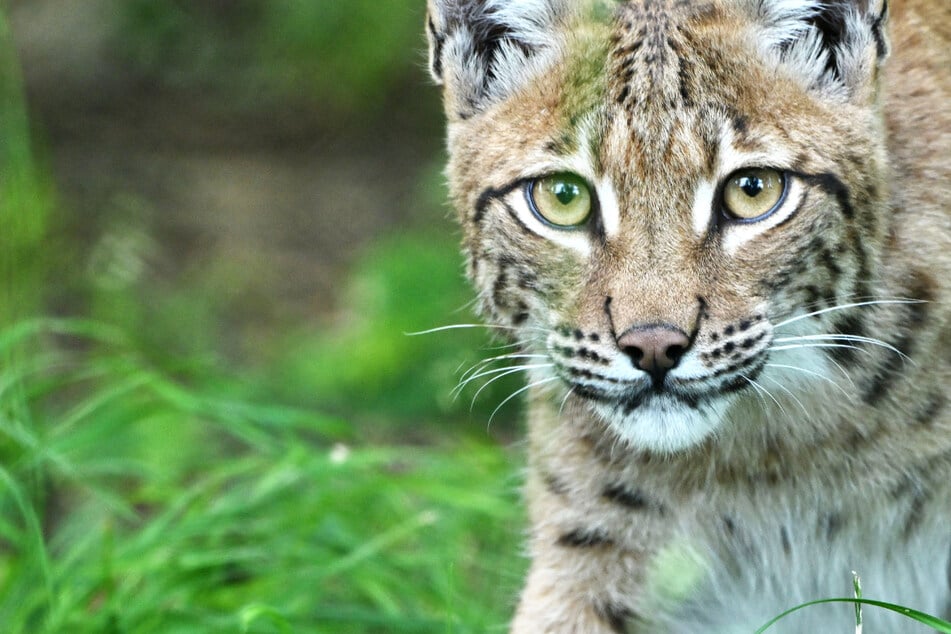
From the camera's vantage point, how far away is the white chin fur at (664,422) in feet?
11.6

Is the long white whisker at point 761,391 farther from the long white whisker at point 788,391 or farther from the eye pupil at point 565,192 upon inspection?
the eye pupil at point 565,192

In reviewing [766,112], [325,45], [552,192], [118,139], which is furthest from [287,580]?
[118,139]

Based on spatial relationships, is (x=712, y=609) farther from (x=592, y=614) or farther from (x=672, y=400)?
(x=672, y=400)

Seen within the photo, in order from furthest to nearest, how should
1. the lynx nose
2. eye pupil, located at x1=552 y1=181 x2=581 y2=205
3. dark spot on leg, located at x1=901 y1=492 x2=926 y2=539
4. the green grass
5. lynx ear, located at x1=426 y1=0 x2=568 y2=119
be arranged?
the green grass, lynx ear, located at x1=426 y1=0 x2=568 y2=119, dark spot on leg, located at x1=901 y1=492 x2=926 y2=539, eye pupil, located at x1=552 y1=181 x2=581 y2=205, the lynx nose

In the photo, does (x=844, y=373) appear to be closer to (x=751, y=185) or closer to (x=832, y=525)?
(x=832, y=525)

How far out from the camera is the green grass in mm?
4551

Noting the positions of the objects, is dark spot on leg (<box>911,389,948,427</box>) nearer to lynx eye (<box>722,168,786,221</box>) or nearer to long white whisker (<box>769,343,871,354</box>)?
long white whisker (<box>769,343,871,354</box>)

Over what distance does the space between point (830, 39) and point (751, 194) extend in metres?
0.53

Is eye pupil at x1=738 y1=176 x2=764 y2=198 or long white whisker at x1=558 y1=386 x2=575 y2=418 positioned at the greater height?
eye pupil at x1=738 y1=176 x2=764 y2=198

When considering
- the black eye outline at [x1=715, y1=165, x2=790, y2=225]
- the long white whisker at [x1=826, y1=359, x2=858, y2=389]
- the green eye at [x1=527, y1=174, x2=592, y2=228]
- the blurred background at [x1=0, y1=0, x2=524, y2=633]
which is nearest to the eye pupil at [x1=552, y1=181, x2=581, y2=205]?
the green eye at [x1=527, y1=174, x2=592, y2=228]

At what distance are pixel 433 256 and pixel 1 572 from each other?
3390 mm

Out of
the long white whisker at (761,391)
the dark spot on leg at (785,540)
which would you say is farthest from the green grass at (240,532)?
the long white whisker at (761,391)

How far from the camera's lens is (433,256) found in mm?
7922

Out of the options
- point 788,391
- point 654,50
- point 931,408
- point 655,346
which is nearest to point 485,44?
point 654,50
